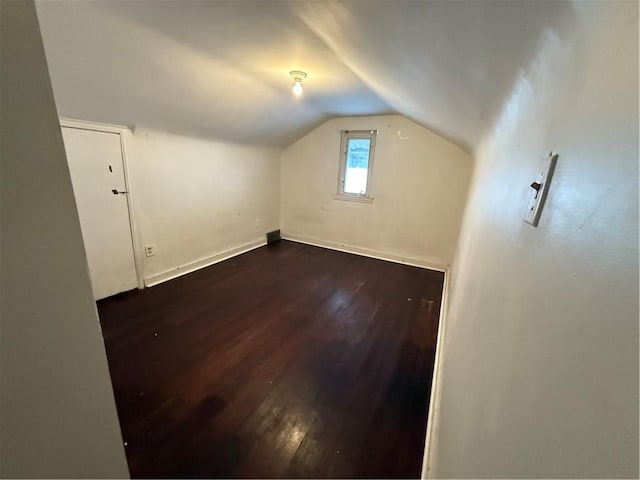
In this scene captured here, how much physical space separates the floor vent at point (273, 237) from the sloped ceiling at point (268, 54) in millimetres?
2082

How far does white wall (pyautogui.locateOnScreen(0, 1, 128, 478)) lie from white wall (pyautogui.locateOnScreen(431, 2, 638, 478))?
2.58ft

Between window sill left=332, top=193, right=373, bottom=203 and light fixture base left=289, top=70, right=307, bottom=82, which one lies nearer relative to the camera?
light fixture base left=289, top=70, right=307, bottom=82

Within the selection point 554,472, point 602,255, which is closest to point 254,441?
point 554,472

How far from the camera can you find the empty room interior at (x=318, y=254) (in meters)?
0.36

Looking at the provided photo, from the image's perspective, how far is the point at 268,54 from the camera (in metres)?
1.89

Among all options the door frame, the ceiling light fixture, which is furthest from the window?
the door frame

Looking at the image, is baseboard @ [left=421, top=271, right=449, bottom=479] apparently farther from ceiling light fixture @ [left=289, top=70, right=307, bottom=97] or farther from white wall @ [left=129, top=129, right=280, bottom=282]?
white wall @ [left=129, top=129, right=280, bottom=282]

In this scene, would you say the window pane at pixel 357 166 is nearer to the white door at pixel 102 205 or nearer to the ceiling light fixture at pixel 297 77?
the ceiling light fixture at pixel 297 77

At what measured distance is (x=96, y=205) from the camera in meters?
2.40

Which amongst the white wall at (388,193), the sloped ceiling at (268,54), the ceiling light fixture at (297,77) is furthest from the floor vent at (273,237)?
Result: the ceiling light fixture at (297,77)

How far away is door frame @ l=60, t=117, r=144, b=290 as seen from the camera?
217 centimetres

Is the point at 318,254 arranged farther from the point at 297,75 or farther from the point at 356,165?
the point at 297,75

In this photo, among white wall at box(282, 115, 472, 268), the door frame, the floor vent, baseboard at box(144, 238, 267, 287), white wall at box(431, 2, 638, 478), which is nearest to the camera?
white wall at box(431, 2, 638, 478)

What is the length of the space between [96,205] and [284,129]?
2.43 meters
